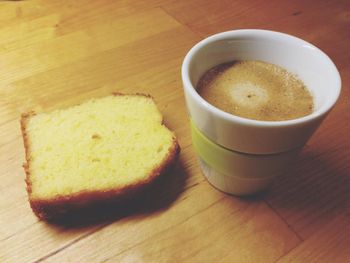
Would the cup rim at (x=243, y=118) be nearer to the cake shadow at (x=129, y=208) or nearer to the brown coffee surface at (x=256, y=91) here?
the brown coffee surface at (x=256, y=91)

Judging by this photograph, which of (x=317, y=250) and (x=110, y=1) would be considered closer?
(x=317, y=250)

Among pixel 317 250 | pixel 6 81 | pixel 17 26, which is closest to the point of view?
pixel 317 250

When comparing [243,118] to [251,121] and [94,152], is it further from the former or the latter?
[94,152]

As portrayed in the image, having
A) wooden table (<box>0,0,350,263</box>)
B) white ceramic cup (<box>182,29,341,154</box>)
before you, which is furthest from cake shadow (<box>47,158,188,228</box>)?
white ceramic cup (<box>182,29,341,154</box>)

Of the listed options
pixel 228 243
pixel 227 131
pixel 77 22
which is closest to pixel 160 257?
pixel 228 243

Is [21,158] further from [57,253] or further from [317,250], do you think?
[317,250]

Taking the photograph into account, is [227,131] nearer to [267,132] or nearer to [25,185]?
[267,132]

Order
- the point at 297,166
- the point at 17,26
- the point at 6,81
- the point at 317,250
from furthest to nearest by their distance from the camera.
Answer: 1. the point at 17,26
2. the point at 6,81
3. the point at 297,166
4. the point at 317,250

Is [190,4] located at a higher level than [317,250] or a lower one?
higher
